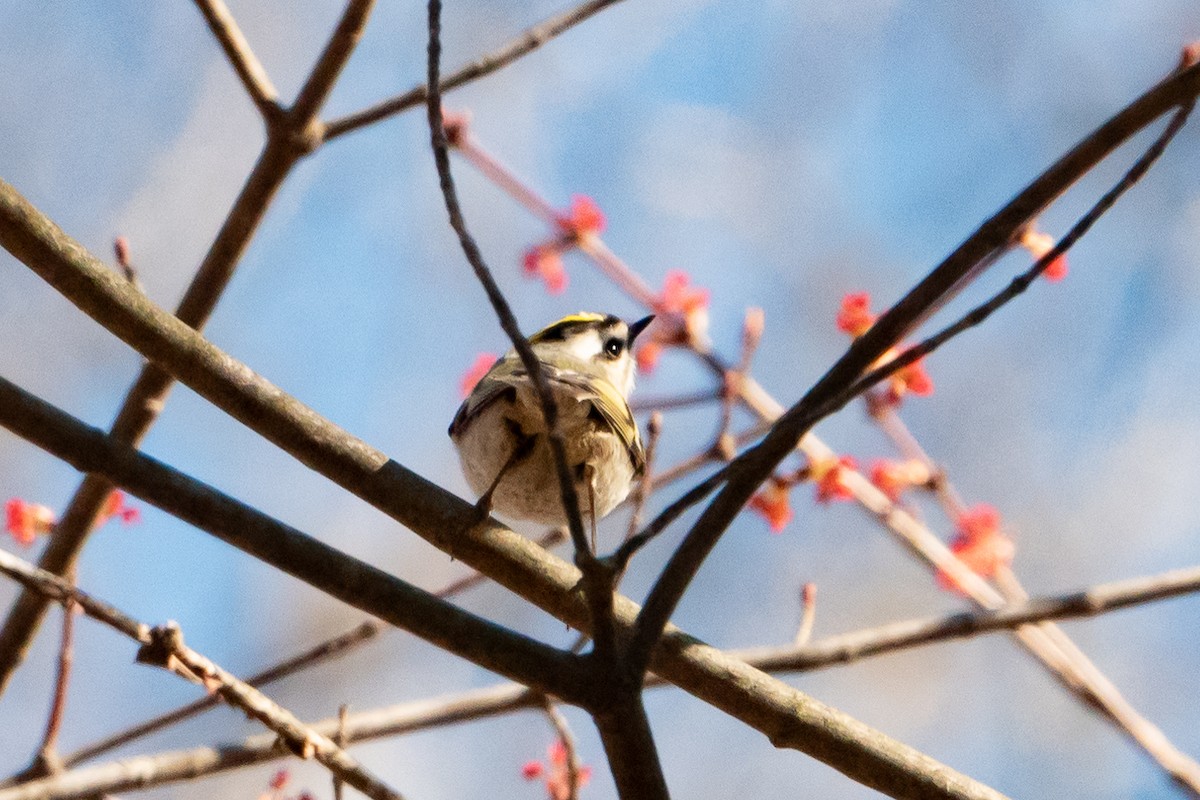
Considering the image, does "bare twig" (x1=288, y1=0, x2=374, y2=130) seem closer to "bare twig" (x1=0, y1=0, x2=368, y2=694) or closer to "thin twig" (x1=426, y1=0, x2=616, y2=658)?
"bare twig" (x1=0, y1=0, x2=368, y2=694)

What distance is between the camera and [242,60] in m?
2.78

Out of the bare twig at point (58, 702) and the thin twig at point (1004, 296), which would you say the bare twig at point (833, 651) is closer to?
the bare twig at point (58, 702)

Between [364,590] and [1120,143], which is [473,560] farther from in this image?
[1120,143]

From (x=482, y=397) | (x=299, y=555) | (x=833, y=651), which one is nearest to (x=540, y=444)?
(x=482, y=397)

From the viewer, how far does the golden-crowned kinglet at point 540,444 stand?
9.53ft

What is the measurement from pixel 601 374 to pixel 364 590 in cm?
222

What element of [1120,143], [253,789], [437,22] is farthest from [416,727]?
[253,789]

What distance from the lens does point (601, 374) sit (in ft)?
12.9

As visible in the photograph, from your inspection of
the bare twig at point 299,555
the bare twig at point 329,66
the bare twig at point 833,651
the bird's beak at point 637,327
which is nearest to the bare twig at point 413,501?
the bare twig at point 299,555

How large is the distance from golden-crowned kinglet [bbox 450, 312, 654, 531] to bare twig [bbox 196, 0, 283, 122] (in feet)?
2.82

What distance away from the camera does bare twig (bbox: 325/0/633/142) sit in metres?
2.83

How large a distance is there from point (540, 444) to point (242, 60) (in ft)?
3.89

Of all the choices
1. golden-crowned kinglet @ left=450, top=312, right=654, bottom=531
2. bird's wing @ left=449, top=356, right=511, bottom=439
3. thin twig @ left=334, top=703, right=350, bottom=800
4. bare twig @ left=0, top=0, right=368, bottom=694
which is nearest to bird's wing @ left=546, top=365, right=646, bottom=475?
golden-crowned kinglet @ left=450, top=312, right=654, bottom=531

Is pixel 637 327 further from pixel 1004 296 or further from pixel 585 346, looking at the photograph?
pixel 1004 296
